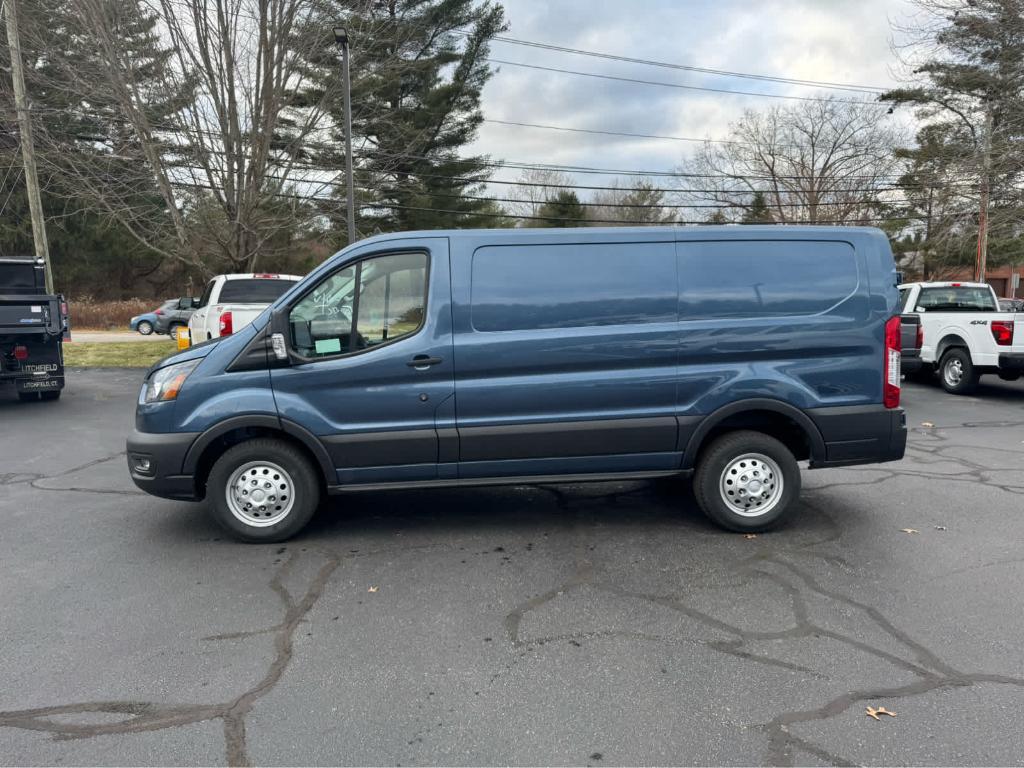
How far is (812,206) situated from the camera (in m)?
38.8

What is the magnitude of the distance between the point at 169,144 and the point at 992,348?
1677 cm

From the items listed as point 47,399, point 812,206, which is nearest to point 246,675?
point 47,399

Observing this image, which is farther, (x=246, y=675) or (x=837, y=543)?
(x=837, y=543)

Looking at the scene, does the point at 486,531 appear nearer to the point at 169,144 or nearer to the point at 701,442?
the point at 701,442

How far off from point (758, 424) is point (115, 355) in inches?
713

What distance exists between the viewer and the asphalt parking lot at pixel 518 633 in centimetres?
263

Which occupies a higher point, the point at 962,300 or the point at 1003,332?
the point at 962,300

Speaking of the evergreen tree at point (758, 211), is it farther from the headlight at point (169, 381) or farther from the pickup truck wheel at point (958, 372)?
the headlight at point (169, 381)

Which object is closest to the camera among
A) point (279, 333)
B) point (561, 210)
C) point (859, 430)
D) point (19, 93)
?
point (279, 333)

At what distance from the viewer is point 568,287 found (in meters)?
4.56

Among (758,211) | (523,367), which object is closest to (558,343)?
(523,367)

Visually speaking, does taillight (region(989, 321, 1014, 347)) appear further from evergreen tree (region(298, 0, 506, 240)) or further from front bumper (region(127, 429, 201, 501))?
evergreen tree (region(298, 0, 506, 240))

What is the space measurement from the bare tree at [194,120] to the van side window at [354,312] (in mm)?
12814

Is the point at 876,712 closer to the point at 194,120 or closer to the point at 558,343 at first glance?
the point at 558,343
